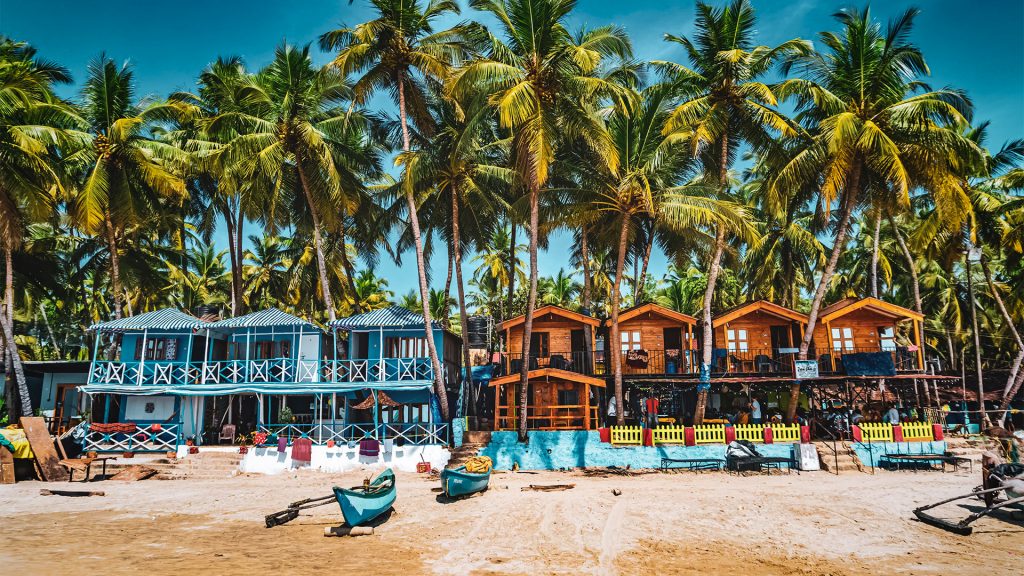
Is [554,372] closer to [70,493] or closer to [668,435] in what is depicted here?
[668,435]

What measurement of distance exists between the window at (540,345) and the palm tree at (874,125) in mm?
9461

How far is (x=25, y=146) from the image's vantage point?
20.9 metres

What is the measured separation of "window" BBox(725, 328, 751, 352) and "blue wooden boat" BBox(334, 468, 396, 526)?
55.3 feet

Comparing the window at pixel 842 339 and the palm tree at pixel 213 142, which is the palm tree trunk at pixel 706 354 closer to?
the window at pixel 842 339

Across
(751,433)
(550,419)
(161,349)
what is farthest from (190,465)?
(751,433)

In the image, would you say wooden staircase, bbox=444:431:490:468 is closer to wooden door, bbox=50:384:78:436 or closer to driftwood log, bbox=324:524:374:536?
driftwood log, bbox=324:524:374:536

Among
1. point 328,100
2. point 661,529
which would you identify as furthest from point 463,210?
point 661,529

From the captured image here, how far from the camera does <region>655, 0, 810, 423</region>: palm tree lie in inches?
870

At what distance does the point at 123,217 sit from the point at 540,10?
55.5ft

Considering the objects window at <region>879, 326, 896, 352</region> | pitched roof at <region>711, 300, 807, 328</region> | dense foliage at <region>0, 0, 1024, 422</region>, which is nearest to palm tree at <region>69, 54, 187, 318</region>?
dense foliage at <region>0, 0, 1024, 422</region>

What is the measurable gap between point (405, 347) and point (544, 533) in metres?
13.9

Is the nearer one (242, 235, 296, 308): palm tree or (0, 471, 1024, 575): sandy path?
(0, 471, 1024, 575): sandy path

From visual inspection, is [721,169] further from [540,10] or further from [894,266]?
[894,266]

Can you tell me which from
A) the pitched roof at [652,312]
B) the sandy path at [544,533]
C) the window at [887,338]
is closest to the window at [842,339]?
the window at [887,338]
